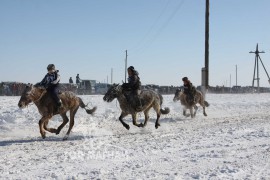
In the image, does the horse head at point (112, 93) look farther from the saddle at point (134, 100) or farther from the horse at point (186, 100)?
the horse at point (186, 100)

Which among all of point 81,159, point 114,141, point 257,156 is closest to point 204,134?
point 114,141

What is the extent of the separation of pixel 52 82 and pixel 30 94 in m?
0.94

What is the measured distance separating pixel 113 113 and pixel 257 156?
515 inches

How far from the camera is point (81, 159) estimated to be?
8.08 meters

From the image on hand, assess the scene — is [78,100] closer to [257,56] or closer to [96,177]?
[96,177]

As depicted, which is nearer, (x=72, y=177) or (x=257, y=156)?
(x=72, y=177)

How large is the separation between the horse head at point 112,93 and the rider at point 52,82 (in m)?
1.77

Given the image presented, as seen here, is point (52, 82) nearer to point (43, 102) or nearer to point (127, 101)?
point (43, 102)

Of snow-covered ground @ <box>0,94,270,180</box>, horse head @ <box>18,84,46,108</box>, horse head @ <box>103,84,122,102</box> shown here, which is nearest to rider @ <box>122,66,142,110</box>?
horse head @ <box>103,84,122,102</box>

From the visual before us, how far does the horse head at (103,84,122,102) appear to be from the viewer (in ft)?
45.1

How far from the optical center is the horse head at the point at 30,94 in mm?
A: 11812

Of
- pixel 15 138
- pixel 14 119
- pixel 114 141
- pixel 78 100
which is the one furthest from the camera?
pixel 14 119

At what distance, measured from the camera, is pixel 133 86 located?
47.0ft

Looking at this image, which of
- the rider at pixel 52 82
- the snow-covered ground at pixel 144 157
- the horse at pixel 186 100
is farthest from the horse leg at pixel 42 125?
the horse at pixel 186 100
